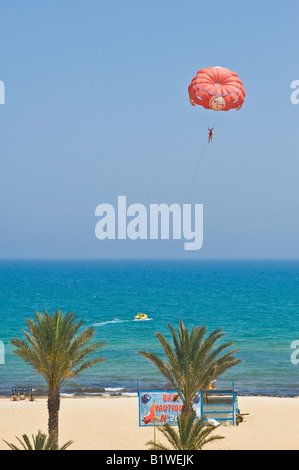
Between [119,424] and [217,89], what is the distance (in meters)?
22.0

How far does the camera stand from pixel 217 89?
42594 mm

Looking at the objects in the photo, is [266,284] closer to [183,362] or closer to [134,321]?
[134,321]

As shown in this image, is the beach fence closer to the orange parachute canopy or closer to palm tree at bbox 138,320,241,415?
palm tree at bbox 138,320,241,415

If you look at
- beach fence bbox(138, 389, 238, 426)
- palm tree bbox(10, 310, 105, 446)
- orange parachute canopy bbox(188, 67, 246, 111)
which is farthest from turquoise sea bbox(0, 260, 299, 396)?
orange parachute canopy bbox(188, 67, 246, 111)

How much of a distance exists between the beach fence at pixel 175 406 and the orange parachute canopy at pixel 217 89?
18987 millimetres

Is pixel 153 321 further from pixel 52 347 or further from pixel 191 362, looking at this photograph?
pixel 52 347

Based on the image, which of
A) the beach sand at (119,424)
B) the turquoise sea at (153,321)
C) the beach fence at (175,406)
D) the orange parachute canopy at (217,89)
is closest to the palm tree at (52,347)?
the beach sand at (119,424)

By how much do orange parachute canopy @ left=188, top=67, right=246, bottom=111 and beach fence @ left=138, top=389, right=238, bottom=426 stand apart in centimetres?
1899

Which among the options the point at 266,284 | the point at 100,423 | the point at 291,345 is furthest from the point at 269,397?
the point at 266,284

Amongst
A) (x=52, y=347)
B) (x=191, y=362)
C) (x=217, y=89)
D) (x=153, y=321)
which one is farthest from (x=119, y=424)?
(x=153, y=321)

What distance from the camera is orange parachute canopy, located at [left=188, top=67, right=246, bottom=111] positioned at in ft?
139

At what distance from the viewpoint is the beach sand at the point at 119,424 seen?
3164cm

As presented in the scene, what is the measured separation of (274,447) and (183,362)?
6.40 metres

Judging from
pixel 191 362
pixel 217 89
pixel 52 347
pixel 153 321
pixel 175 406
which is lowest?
pixel 175 406
